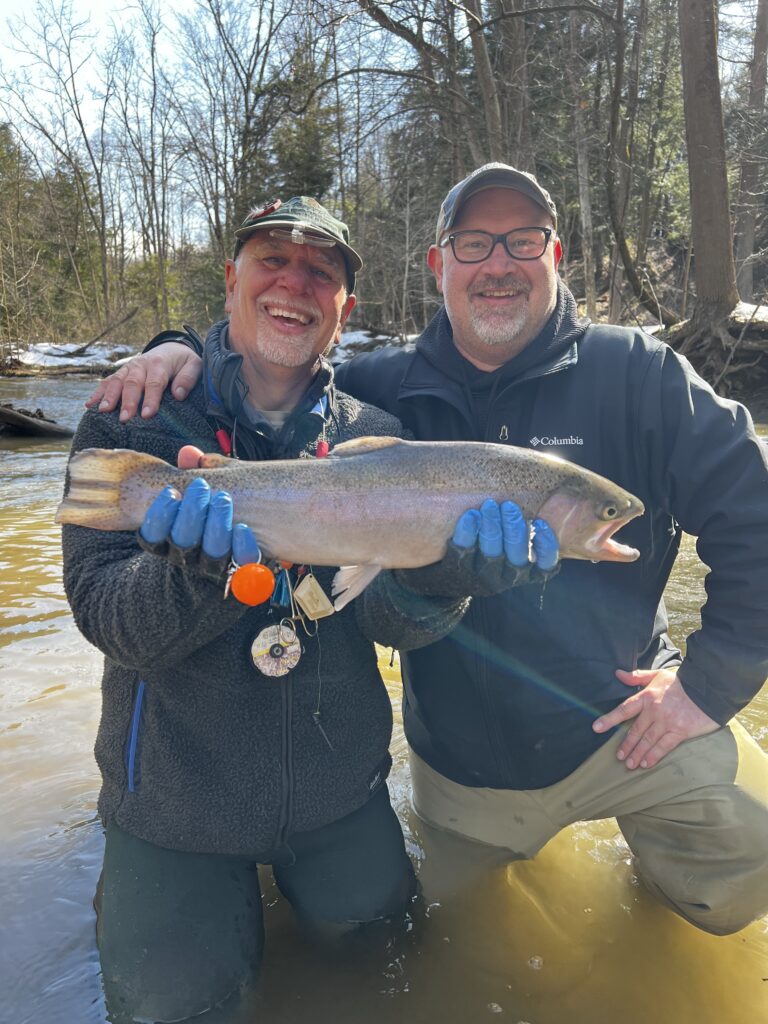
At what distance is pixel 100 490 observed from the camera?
2.54m

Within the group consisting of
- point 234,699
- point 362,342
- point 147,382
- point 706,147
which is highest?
point 706,147

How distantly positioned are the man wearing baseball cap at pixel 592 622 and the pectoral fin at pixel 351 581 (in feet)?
0.73

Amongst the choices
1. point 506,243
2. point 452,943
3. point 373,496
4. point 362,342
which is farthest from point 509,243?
point 362,342

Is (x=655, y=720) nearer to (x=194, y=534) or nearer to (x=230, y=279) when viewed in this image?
(x=194, y=534)

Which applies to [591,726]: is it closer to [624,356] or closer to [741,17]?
[624,356]

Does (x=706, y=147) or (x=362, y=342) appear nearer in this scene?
(x=706, y=147)

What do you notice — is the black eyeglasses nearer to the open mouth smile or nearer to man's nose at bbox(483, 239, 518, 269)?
man's nose at bbox(483, 239, 518, 269)

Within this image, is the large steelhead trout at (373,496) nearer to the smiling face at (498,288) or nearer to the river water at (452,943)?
the smiling face at (498,288)

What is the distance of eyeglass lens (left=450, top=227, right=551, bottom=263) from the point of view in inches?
137

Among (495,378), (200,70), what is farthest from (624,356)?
(200,70)

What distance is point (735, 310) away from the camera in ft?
45.7

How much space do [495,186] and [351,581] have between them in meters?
2.11

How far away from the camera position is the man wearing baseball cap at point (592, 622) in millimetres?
2859

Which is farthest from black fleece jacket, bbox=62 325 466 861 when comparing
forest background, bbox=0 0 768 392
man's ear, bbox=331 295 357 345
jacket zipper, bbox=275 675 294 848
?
forest background, bbox=0 0 768 392
